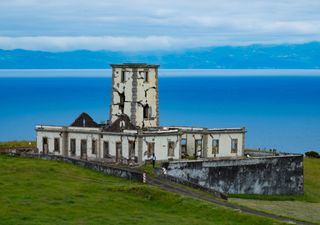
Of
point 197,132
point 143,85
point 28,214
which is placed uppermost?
point 143,85

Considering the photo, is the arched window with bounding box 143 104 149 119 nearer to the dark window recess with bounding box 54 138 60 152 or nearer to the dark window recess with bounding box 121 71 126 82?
the dark window recess with bounding box 121 71 126 82

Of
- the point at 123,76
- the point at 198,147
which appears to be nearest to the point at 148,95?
the point at 123,76

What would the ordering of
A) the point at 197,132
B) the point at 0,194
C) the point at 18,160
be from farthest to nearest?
the point at 197,132 < the point at 18,160 < the point at 0,194

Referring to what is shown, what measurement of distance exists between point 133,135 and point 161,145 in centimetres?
328

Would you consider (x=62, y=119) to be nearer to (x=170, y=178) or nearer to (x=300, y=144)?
(x=300, y=144)

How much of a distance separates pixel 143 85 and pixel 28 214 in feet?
113

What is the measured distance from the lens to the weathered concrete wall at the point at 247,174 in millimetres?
67000

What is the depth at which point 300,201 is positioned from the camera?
236 feet

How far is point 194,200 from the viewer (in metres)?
50.7

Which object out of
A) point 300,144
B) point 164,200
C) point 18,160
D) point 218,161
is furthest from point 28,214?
point 300,144

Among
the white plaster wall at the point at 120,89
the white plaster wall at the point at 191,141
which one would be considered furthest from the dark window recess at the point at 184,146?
the white plaster wall at the point at 120,89

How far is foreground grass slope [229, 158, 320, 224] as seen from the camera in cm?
5676

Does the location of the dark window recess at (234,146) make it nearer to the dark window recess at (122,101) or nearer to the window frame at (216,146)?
the window frame at (216,146)

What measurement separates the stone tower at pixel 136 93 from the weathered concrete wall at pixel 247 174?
10.3 m
